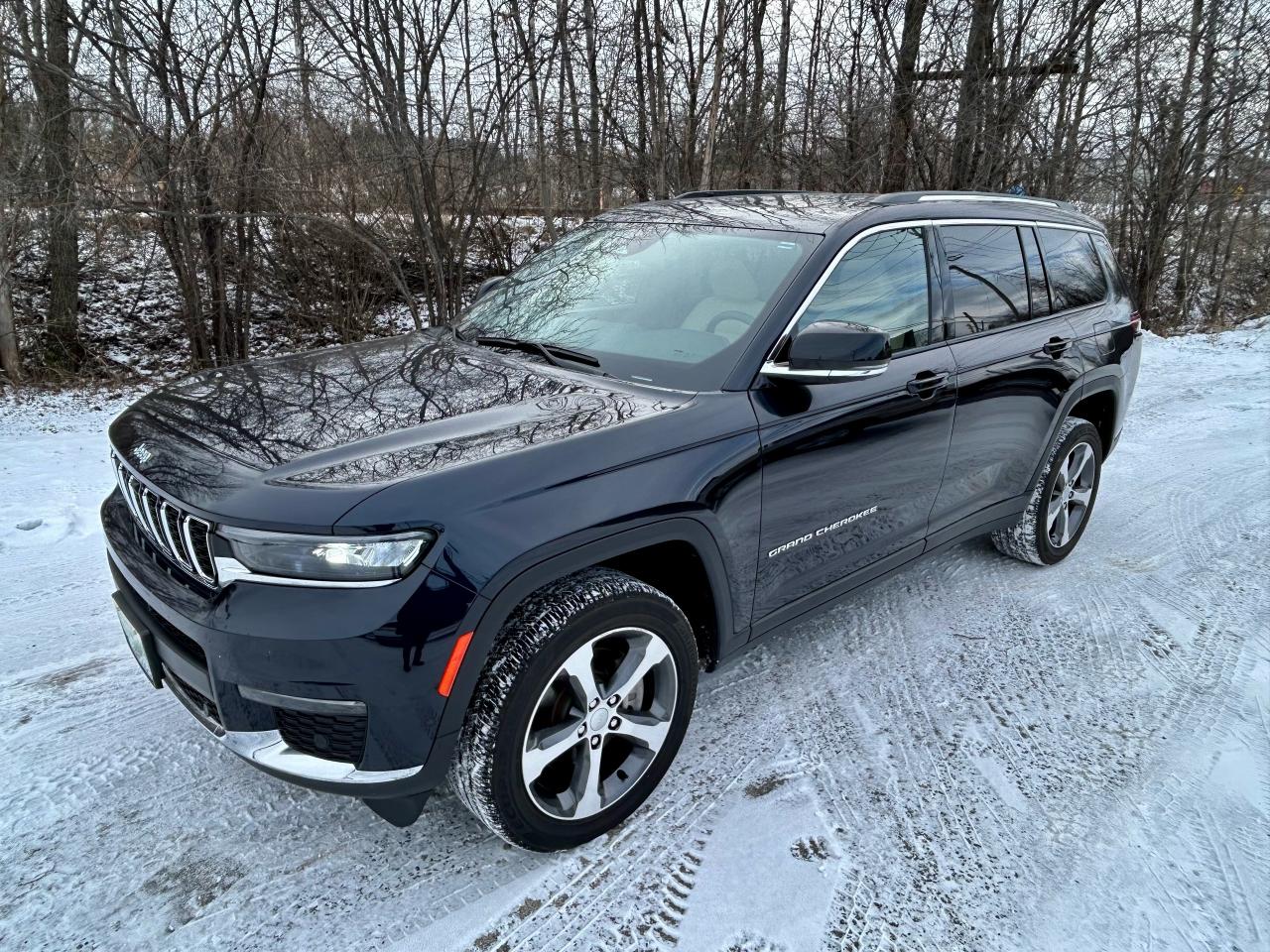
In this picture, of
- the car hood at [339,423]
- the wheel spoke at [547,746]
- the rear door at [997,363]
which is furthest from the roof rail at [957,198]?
the wheel spoke at [547,746]

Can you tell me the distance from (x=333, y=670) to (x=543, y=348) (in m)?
1.48

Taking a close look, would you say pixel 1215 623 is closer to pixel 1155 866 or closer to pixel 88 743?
pixel 1155 866

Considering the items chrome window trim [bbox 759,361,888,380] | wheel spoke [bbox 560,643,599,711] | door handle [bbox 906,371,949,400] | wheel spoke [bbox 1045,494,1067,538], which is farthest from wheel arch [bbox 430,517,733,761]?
wheel spoke [bbox 1045,494,1067,538]

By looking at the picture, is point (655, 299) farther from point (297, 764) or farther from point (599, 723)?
point (297, 764)

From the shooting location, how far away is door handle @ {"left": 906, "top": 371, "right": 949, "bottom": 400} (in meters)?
3.16

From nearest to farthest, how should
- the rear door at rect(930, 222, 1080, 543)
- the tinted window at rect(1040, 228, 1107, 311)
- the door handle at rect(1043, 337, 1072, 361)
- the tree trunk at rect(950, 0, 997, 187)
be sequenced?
the rear door at rect(930, 222, 1080, 543), the door handle at rect(1043, 337, 1072, 361), the tinted window at rect(1040, 228, 1107, 311), the tree trunk at rect(950, 0, 997, 187)

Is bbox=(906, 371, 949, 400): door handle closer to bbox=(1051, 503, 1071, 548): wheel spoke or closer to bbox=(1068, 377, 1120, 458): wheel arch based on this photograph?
bbox=(1068, 377, 1120, 458): wheel arch

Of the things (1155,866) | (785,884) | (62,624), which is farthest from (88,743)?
(1155,866)

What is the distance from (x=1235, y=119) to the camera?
559 inches

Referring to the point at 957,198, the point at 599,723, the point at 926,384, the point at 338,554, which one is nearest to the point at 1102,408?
the point at 957,198

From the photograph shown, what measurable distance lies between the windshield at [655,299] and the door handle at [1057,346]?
5.01ft

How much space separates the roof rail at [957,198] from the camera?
11.5 ft

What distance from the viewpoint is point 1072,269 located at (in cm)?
422

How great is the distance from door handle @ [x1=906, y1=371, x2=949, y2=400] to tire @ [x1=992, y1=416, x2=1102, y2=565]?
1.19 m
